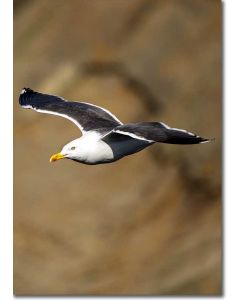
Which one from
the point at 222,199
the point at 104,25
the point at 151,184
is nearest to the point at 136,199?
the point at 151,184

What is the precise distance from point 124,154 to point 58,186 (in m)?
0.43

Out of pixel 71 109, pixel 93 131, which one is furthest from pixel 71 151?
pixel 71 109

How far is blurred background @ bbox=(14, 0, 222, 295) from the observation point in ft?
19.5

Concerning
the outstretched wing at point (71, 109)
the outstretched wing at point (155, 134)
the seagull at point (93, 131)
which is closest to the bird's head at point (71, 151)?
the seagull at point (93, 131)

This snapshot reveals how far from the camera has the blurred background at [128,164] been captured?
5.93 meters

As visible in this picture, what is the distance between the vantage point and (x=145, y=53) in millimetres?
5953

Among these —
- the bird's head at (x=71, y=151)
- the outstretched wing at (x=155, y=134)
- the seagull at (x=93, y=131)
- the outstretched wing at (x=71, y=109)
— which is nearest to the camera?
the outstretched wing at (x=155, y=134)

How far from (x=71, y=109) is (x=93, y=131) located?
0.22 metres

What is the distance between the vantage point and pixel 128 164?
5.92 m

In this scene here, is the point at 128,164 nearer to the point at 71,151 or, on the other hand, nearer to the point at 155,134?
the point at 71,151

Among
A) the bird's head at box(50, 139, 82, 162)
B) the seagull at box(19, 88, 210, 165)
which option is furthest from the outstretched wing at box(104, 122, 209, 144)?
the bird's head at box(50, 139, 82, 162)

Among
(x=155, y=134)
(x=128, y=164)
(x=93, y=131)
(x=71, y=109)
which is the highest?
(x=71, y=109)

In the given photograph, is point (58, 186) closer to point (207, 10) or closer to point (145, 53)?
point (145, 53)

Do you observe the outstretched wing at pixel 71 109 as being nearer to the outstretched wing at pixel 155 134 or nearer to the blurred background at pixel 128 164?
the blurred background at pixel 128 164
